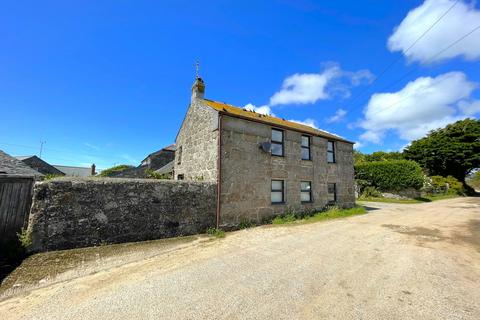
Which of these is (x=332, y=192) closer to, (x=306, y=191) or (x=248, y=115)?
(x=306, y=191)

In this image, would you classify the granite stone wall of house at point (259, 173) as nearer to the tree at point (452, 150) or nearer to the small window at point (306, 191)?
the small window at point (306, 191)

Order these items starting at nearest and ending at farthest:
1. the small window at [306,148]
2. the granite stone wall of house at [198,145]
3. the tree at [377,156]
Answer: the granite stone wall of house at [198,145]
the small window at [306,148]
the tree at [377,156]

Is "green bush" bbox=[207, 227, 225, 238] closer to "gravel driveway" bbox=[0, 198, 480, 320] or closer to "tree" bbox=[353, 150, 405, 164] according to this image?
"gravel driveway" bbox=[0, 198, 480, 320]

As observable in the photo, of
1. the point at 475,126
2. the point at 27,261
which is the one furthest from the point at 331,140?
the point at 475,126

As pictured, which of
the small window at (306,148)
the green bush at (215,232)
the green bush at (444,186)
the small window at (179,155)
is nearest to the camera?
the green bush at (215,232)

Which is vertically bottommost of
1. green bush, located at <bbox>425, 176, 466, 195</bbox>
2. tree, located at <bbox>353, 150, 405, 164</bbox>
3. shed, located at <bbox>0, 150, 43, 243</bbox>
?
shed, located at <bbox>0, 150, 43, 243</bbox>

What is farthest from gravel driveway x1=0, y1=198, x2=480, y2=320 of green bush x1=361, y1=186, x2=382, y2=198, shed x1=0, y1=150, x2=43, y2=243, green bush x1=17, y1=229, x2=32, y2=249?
green bush x1=361, y1=186, x2=382, y2=198

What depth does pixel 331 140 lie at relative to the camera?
16125 millimetres

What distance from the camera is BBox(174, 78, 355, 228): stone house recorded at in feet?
35.6

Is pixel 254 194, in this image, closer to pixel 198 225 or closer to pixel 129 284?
pixel 198 225

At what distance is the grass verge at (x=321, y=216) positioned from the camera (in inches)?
473

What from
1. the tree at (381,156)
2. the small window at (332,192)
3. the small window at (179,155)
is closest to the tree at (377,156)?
the tree at (381,156)

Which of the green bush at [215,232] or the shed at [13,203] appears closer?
the shed at [13,203]

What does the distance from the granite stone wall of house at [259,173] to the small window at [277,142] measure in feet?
1.00
